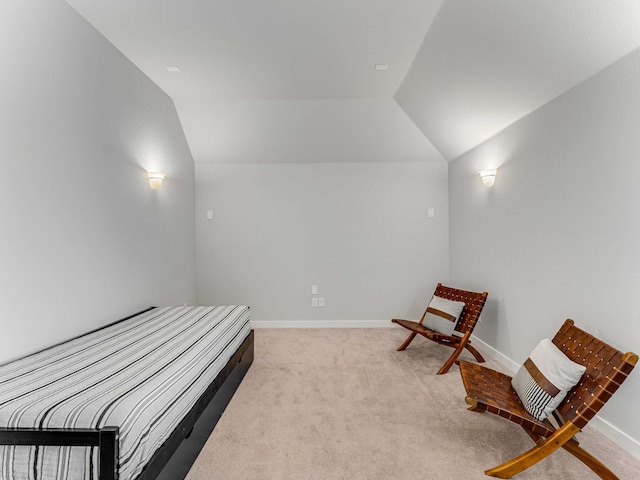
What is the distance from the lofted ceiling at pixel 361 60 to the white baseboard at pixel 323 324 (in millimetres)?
2274

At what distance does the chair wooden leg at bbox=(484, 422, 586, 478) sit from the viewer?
5.63 ft

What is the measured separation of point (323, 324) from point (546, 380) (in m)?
3.04

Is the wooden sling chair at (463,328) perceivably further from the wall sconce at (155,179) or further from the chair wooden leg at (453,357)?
the wall sconce at (155,179)

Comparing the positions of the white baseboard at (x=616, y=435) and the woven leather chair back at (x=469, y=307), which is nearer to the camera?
the white baseboard at (x=616, y=435)

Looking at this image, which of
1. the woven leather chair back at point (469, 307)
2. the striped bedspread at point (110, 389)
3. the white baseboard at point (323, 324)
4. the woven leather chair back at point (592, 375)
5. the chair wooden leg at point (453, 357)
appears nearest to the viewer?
the striped bedspread at point (110, 389)

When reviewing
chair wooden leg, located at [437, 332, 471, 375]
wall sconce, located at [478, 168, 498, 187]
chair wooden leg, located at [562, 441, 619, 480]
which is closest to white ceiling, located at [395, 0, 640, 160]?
wall sconce, located at [478, 168, 498, 187]

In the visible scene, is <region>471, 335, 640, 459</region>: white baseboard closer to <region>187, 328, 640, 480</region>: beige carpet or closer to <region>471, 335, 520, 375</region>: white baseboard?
<region>187, 328, 640, 480</region>: beige carpet

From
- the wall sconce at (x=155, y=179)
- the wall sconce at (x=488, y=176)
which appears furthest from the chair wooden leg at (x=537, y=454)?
the wall sconce at (x=155, y=179)

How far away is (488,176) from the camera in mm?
3482

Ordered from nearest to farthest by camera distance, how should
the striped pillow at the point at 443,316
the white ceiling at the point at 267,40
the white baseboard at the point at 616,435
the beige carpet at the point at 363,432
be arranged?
the beige carpet at the point at 363,432 < the white baseboard at the point at 616,435 < the white ceiling at the point at 267,40 < the striped pillow at the point at 443,316

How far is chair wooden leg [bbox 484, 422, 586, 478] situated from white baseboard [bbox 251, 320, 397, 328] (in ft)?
9.58

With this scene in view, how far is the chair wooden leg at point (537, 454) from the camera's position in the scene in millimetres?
1715

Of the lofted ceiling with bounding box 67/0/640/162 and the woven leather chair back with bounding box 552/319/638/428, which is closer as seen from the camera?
the woven leather chair back with bounding box 552/319/638/428

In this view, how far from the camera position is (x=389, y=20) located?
2434mm
